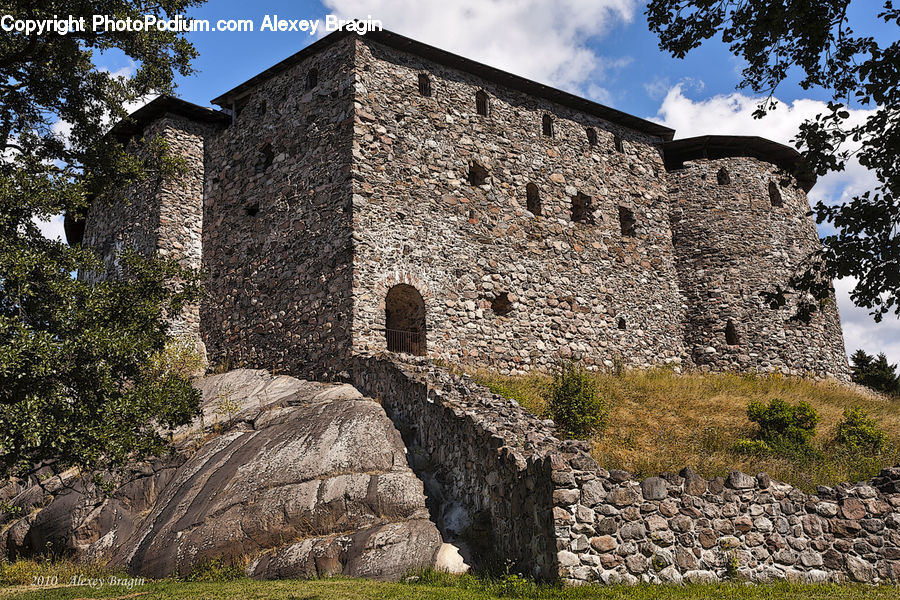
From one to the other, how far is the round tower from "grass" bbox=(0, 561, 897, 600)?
50.7ft

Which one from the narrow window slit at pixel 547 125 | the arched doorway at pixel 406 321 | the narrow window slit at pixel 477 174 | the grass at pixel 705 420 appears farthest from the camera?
the narrow window slit at pixel 547 125

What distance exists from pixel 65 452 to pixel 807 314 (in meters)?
11.2

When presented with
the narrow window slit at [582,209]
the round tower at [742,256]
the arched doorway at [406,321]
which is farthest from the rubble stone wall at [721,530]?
the round tower at [742,256]

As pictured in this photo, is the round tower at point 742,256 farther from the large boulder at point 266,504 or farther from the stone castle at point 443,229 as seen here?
the large boulder at point 266,504

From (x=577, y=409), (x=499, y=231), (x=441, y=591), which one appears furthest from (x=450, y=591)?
(x=499, y=231)

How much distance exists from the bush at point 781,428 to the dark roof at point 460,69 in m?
12.6

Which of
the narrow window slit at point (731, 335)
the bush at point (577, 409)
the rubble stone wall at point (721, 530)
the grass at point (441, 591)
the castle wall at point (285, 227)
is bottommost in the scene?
the grass at point (441, 591)

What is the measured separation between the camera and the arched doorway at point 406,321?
1880 cm

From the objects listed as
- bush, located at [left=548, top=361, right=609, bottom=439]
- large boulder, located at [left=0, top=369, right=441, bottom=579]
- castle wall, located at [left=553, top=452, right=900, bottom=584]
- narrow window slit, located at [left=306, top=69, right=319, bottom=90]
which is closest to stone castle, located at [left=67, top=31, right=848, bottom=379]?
narrow window slit, located at [left=306, top=69, right=319, bottom=90]

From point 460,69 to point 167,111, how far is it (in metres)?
9.64

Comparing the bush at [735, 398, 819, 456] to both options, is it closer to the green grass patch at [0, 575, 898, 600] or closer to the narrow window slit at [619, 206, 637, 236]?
the green grass patch at [0, 575, 898, 600]

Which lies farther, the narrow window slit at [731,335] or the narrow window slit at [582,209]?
the narrow window slit at [731,335]

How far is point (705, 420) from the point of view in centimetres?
1702

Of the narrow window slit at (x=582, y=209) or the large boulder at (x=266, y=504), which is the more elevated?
the narrow window slit at (x=582, y=209)
